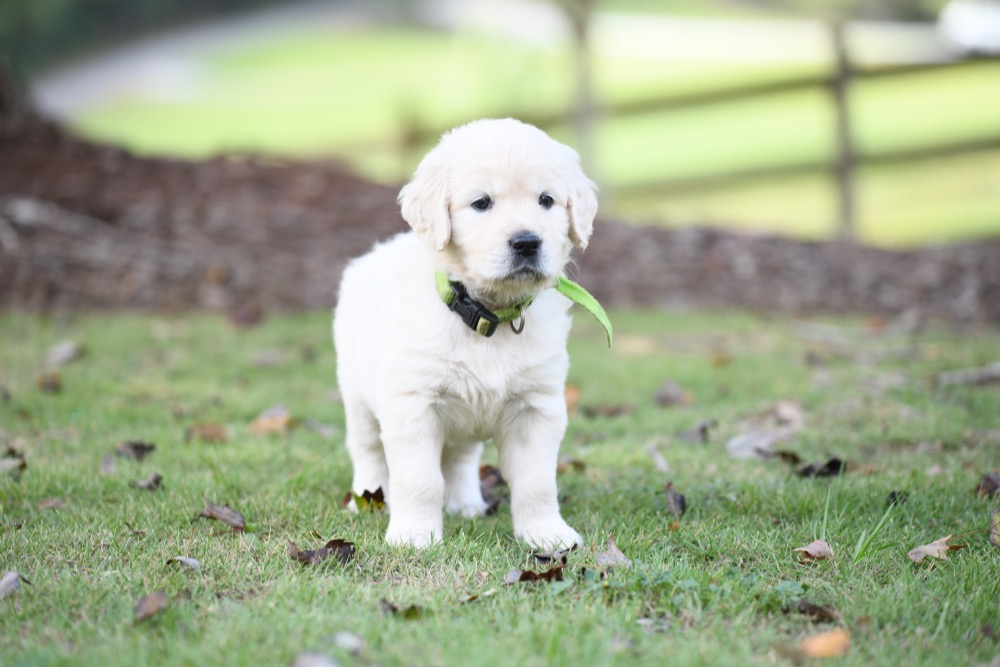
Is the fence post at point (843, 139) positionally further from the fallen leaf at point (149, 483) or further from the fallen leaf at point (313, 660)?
the fallen leaf at point (313, 660)

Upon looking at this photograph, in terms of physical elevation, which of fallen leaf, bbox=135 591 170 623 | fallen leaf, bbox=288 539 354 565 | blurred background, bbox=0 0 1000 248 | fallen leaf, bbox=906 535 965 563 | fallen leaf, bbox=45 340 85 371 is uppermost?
blurred background, bbox=0 0 1000 248

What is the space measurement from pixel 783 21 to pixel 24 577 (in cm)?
2361

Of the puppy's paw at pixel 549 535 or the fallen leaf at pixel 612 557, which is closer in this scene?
the fallen leaf at pixel 612 557

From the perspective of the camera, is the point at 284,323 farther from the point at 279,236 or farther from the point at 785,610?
the point at 785,610

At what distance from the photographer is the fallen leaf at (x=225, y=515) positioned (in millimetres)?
3609

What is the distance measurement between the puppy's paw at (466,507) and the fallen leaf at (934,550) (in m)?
1.56

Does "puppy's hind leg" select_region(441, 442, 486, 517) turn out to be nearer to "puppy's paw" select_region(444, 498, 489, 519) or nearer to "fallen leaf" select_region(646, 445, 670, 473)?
"puppy's paw" select_region(444, 498, 489, 519)

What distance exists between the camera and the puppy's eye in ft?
11.4

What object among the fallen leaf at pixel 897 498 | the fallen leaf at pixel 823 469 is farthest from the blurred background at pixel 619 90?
the fallen leaf at pixel 897 498

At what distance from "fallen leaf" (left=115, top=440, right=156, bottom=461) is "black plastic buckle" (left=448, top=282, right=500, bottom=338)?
182 centimetres

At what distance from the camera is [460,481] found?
4.11 m

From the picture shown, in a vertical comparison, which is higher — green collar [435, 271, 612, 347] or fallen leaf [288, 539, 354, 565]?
green collar [435, 271, 612, 347]

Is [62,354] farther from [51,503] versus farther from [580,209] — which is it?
[580,209]

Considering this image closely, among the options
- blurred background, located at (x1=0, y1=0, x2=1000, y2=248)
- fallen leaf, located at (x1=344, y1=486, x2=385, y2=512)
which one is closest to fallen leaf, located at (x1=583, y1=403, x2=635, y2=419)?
fallen leaf, located at (x1=344, y1=486, x2=385, y2=512)
